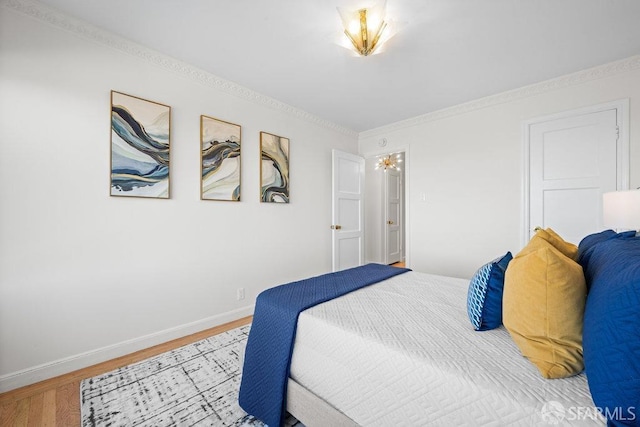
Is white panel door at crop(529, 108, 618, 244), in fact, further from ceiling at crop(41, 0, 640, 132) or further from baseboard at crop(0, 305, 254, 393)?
baseboard at crop(0, 305, 254, 393)

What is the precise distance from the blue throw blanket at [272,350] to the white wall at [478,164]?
241 centimetres

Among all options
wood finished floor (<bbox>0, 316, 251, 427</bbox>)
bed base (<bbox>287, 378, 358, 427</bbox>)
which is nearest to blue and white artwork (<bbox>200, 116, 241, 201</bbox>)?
wood finished floor (<bbox>0, 316, 251, 427</bbox>)

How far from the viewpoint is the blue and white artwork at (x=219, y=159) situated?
8.74 ft

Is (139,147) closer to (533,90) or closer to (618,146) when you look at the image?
(533,90)

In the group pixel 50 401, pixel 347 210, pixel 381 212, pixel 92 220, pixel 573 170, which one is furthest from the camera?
pixel 381 212

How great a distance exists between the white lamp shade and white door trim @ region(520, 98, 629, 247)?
1.08 meters

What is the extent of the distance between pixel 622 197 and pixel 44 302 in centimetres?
400

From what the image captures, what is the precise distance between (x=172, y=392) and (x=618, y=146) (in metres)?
4.32

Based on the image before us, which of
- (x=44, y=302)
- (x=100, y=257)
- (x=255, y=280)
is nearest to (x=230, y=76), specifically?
(x=100, y=257)

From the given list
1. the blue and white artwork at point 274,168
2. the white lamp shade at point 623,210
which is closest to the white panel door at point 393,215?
the blue and white artwork at point 274,168

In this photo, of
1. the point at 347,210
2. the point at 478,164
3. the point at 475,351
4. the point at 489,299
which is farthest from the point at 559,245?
the point at 347,210

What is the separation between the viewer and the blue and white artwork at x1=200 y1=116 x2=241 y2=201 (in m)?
2.66

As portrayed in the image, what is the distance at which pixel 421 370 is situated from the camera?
3.19ft

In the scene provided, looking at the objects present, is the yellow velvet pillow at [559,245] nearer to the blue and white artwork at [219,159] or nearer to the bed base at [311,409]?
the bed base at [311,409]
